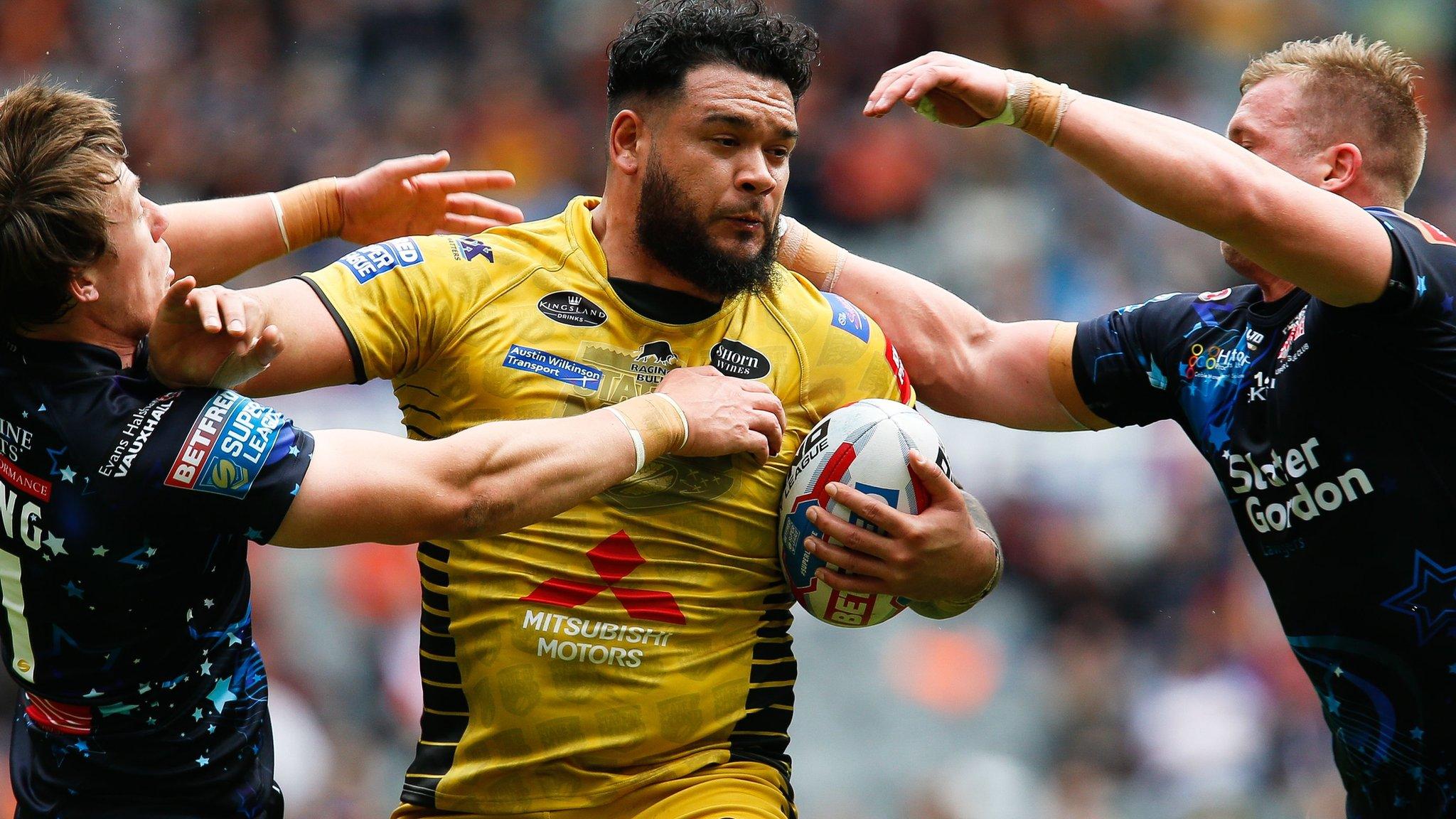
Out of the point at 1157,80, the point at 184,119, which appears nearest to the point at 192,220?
the point at 184,119

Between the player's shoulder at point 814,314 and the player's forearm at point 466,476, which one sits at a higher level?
the player's shoulder at point 814,314

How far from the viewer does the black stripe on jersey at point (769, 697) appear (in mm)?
4320

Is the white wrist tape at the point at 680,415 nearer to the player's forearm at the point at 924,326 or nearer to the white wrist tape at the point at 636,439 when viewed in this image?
the white wrist tape at the point at 636,439

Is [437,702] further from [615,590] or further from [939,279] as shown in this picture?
[939,279]

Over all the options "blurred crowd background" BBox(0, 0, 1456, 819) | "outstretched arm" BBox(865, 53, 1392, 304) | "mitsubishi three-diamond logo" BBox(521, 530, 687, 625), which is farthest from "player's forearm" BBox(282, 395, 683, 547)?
"blurred crowd background" BBox(0, 0, 1456, 819)

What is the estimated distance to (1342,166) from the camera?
15.0 ft

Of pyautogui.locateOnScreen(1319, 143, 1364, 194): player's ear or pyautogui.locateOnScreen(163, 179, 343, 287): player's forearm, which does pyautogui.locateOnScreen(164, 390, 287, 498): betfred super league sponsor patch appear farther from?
pyautogui.locateOnScreen(1319, 143, 1364, 194): player's ear

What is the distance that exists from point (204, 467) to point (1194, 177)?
2.48 meters

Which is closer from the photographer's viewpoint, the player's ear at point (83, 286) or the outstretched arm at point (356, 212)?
the player's ear at point (83, 286)

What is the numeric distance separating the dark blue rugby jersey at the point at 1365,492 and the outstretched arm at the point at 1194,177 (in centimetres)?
16

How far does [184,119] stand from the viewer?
11.8m

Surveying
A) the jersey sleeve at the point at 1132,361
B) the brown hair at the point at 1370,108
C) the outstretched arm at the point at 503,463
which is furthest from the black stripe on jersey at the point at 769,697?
the brown hair at the point at 1370,108

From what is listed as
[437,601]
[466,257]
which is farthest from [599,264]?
[437,601]

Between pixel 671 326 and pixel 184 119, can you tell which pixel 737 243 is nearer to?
pixel 671 326
